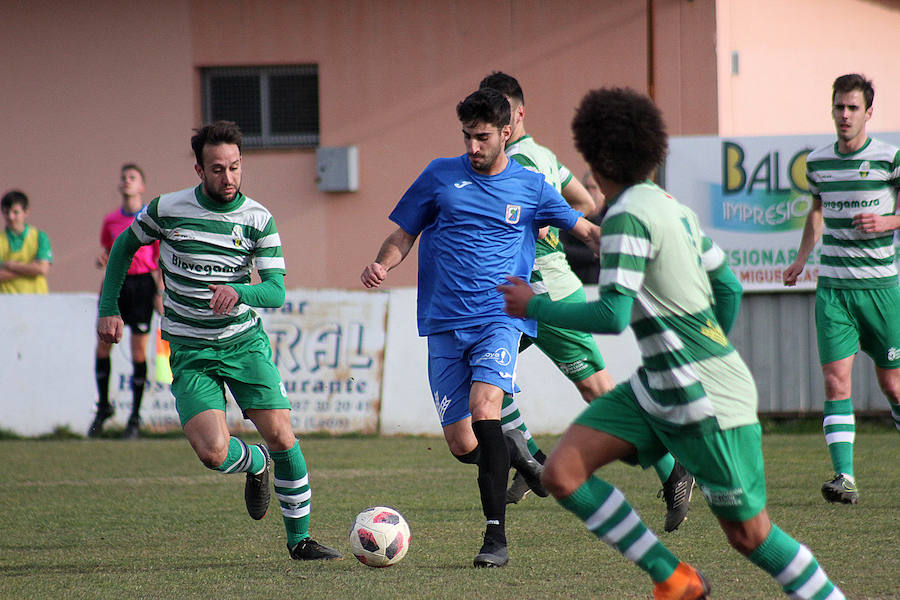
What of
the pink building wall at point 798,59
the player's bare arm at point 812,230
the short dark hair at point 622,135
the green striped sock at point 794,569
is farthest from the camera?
the pink building wall at point 798,59

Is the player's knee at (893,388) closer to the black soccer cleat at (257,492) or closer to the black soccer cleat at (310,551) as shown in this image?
the black soccer cleat at (310,551)

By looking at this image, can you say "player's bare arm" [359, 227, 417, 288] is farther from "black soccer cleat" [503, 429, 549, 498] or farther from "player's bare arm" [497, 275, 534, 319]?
"player's bare arm" [497, 275, 534, 319]

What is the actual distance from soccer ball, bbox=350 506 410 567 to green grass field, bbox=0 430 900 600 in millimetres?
72

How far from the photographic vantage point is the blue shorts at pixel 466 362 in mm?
5879

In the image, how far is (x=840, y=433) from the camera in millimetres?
7203

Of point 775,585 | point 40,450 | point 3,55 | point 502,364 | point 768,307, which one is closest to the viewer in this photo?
point 775,585

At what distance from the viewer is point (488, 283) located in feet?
19.7

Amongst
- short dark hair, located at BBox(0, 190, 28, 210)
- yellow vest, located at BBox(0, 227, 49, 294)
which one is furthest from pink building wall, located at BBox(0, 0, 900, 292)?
short dark hair, located at BBox(0, 190, 28, 210)

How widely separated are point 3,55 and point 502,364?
11501 millimetres

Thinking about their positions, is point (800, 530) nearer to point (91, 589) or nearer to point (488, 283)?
point (488, 283)

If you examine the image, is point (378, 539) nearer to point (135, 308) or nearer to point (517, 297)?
point (517, 297)

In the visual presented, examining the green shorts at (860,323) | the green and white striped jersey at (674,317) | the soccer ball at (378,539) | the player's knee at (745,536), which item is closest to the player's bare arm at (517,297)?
the green and white striped jersey at (674,317)

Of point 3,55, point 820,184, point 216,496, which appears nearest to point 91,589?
point 216,496

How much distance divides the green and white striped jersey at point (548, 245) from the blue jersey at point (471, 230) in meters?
0.57
